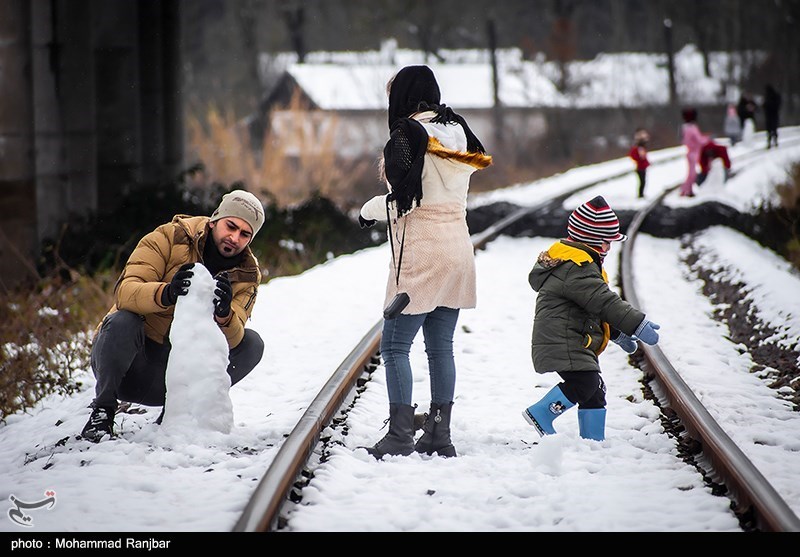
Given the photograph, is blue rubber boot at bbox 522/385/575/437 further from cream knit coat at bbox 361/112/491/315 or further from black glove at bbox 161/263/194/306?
black glove at bbox 161/263/194/306

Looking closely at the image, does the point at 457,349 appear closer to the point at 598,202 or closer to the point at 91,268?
the point at 598,202

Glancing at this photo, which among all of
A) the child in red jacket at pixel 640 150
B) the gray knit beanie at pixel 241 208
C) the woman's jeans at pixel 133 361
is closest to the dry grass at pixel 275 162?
the child in red jacket at pixel 640 150

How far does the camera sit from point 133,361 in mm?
5363

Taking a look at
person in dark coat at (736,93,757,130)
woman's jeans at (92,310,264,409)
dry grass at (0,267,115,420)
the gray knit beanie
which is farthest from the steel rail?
person in dark coat at (736,93,757,130)

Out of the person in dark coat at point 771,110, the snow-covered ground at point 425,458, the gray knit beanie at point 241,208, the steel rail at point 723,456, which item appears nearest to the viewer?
the steel rail at point 723,456

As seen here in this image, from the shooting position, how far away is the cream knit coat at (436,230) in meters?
4.92

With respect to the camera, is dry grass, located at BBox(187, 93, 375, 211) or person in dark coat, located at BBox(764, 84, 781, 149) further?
person in dark coat, located at BBox(764, 84, 781, 149)

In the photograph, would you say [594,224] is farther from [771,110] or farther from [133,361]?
[771,110]

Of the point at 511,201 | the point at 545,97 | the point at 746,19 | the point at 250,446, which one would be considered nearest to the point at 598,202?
the point at 250,446

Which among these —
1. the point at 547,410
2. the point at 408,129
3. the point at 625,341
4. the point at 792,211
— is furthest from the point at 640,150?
the point at 408,129

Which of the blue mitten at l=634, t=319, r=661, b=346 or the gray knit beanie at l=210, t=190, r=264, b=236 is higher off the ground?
the gray knit beanie at l=210, t=190, r=264, b=236

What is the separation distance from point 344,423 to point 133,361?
47.6 inches

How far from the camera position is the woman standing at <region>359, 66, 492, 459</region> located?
4.86 m

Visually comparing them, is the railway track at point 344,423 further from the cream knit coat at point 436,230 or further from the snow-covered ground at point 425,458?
the cream knit coat at point 436,230
